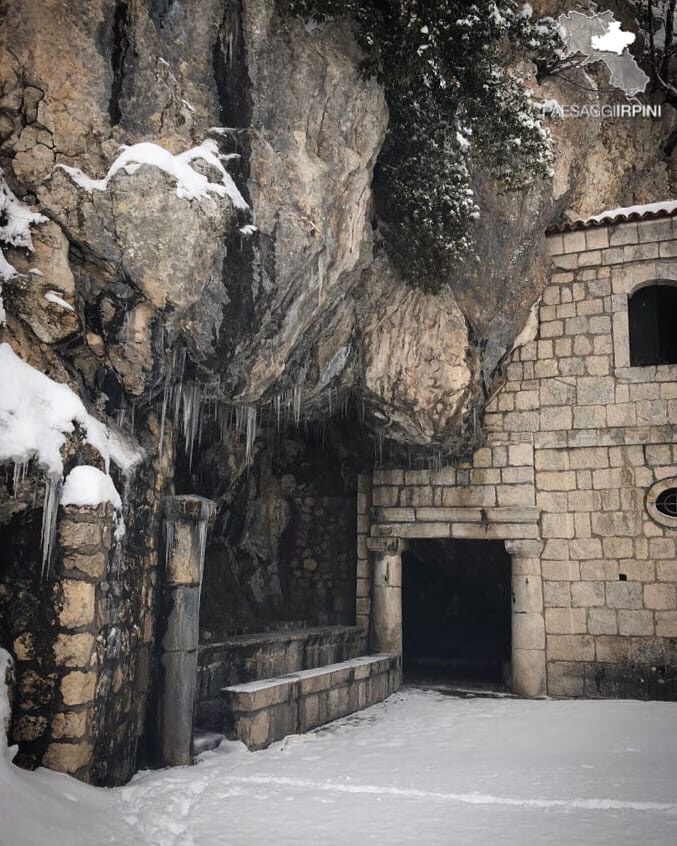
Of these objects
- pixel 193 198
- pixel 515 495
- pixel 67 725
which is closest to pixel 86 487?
pixel 67 725

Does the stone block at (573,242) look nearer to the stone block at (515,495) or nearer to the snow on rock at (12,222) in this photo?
the stone block at (515,495)

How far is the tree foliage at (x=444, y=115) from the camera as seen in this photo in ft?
21.2

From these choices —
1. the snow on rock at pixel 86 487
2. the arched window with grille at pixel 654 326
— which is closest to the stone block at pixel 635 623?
the arched window with grille at pixel 654 326

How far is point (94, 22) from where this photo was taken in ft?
16.0

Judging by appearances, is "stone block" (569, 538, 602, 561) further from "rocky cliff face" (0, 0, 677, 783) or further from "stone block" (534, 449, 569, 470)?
"rocky cliff face" (0, 0, 677, 783)

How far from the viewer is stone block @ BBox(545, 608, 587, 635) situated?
8664 mm

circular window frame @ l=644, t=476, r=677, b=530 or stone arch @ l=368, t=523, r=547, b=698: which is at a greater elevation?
circular window frame @ l=644, t=476, r=677, b=530

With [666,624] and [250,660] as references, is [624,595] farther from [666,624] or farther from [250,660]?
[250,660]

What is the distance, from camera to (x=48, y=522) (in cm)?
414

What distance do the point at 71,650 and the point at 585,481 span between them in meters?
6.64

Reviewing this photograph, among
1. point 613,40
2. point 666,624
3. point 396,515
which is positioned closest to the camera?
point 666,624

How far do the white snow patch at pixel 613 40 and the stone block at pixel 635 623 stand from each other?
8151 millimetres

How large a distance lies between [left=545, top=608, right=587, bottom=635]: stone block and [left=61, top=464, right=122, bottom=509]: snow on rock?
20.2 ft

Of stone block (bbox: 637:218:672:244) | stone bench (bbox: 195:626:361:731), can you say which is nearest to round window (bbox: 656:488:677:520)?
stone block (bbox: 637:218:672:244)
